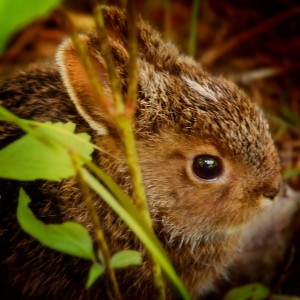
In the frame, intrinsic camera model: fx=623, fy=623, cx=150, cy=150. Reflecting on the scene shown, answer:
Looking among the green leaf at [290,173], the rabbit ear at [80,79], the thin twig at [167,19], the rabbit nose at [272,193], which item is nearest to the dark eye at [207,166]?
the rabbit nose at [272,193]

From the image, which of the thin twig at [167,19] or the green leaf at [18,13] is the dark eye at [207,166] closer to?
the green leaf at [18,13]

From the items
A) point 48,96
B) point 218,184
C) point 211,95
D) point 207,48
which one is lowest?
point 218,184

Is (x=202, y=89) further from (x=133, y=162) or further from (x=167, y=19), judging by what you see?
(x=167, y=19)

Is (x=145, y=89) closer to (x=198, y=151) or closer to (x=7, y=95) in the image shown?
(x=198, y=151)

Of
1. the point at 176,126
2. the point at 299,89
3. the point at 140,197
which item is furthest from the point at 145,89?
the point at 299,89

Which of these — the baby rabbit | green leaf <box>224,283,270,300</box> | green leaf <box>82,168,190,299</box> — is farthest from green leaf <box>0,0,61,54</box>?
green leaf <box>224,283,270,300</box>

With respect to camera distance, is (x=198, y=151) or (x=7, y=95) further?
(x=7, y=95)
